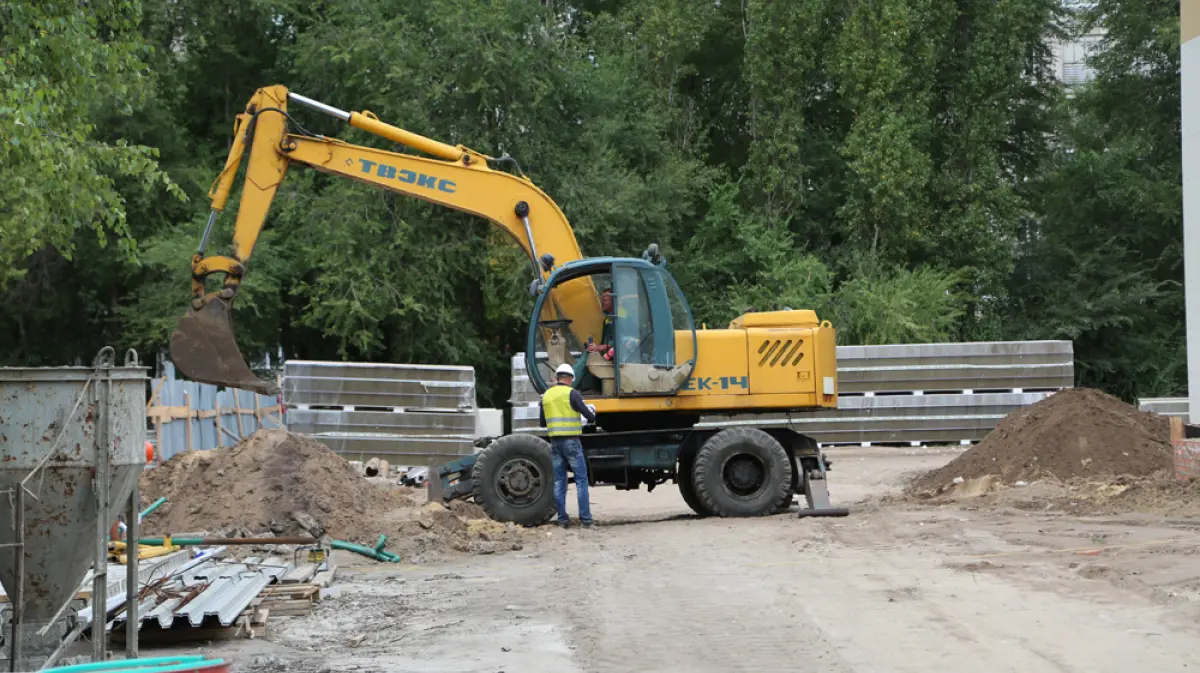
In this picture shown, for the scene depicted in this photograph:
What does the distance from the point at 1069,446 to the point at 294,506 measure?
10046 mm

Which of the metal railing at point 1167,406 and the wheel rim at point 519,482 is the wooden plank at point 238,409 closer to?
the wheel rim at point 519,482

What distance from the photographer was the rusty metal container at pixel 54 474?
8.24 meters

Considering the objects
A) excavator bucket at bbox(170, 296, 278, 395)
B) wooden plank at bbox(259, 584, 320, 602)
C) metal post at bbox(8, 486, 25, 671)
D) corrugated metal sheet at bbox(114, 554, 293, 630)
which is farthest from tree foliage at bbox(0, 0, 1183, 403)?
metal post at bbox(8, 486, 25, 671)

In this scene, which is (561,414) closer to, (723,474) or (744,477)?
(723,474)

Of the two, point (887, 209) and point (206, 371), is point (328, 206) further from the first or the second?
point (206, 371)

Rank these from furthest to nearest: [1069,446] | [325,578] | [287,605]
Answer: [1069,446]
[325,578]
[287,605]

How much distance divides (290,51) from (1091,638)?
31.5m

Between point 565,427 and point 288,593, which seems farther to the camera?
point 565,427

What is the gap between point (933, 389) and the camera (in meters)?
29.5

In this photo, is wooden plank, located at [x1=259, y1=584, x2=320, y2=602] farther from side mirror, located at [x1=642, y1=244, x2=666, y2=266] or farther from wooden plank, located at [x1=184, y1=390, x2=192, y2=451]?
wooden plank, located at [x1=184, y1=390, x2=192, y2=451]

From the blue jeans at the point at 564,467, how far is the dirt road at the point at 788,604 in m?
0.63

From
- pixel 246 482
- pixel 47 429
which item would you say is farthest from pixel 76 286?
pixel 47 429

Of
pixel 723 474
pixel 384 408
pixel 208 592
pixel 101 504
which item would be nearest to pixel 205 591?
pixel 208 592

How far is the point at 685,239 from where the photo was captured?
4019 centimetres
